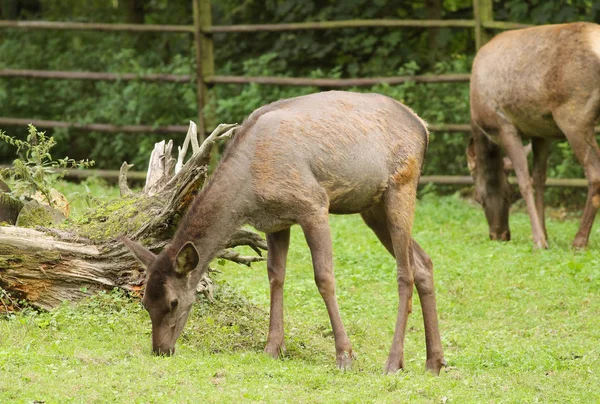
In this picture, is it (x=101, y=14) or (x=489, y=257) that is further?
(x=101, y=14)

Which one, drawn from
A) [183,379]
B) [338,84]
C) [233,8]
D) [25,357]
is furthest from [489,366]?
[233,8]

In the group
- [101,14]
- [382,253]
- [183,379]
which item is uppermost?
[101,14]

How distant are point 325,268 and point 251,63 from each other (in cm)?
889

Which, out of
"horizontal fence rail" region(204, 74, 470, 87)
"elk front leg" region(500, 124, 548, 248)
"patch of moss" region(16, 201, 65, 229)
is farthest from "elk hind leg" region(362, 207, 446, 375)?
"horizontal fence rail" region(204, 74, 470, 87)

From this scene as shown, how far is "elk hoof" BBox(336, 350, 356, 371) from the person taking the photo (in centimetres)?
639

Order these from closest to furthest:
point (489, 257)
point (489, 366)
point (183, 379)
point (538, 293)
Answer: point (183, 379), point (489, 366), point (538, 293), point (489, 257)

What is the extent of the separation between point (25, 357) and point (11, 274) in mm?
1436

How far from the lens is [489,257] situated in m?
9.98

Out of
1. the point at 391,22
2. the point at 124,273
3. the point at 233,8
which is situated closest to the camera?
the point at 124,273

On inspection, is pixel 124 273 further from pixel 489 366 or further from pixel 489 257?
pixel 489 257

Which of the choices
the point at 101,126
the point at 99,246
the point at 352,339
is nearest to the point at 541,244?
the point at 352,339

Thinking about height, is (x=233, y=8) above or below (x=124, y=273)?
above

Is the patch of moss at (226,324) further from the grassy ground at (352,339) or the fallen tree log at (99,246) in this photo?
the fallen tree log at (99,246)

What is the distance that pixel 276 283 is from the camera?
6.96 meters
